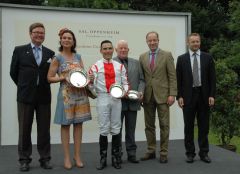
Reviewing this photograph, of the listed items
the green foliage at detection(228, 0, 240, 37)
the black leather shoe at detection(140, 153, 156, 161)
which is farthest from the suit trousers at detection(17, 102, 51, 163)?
the green foliage at detection(228, 0, 240, 37)

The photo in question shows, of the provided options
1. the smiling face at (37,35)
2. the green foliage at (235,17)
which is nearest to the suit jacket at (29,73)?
the smiling face at (37,35)

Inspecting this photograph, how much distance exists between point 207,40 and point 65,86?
52.8ft

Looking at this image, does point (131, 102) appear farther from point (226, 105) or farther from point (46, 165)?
point (226, 105)

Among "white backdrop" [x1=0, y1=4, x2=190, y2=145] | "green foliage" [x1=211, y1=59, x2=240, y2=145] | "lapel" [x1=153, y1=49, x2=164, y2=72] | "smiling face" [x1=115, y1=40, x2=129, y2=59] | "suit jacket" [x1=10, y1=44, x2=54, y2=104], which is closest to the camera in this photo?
"suit jacket" [x1=10, y1=44, x2=54, y2=104]

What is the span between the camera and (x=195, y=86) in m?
5.68

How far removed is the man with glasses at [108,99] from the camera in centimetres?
530

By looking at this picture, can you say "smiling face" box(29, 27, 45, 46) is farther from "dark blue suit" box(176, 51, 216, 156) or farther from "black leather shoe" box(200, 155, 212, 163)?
"black leather shoe" box(200, 155, 212, 163)

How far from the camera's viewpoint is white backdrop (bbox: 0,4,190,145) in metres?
6.95

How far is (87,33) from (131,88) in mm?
1974

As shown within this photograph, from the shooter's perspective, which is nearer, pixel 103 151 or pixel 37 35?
pixel 37 35

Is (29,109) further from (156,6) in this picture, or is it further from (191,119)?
(156,6)

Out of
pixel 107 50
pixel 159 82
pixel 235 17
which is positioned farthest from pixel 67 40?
pixel 235 17

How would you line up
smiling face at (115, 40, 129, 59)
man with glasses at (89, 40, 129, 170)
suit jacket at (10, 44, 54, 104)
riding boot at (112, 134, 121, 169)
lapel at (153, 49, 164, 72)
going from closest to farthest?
suit jacket at (10, 44, 54, 104)
man with glasses at (89, 40, 129, 170)
riding boot at (112, 134, 121, 169)
smiling face at (115, 40, 129, 59)
lapel at (153, 49, 164, 72)

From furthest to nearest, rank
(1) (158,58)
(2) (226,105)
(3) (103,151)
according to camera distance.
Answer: (2) (226,105) < (1) (158,58) < (3) (103,151)
